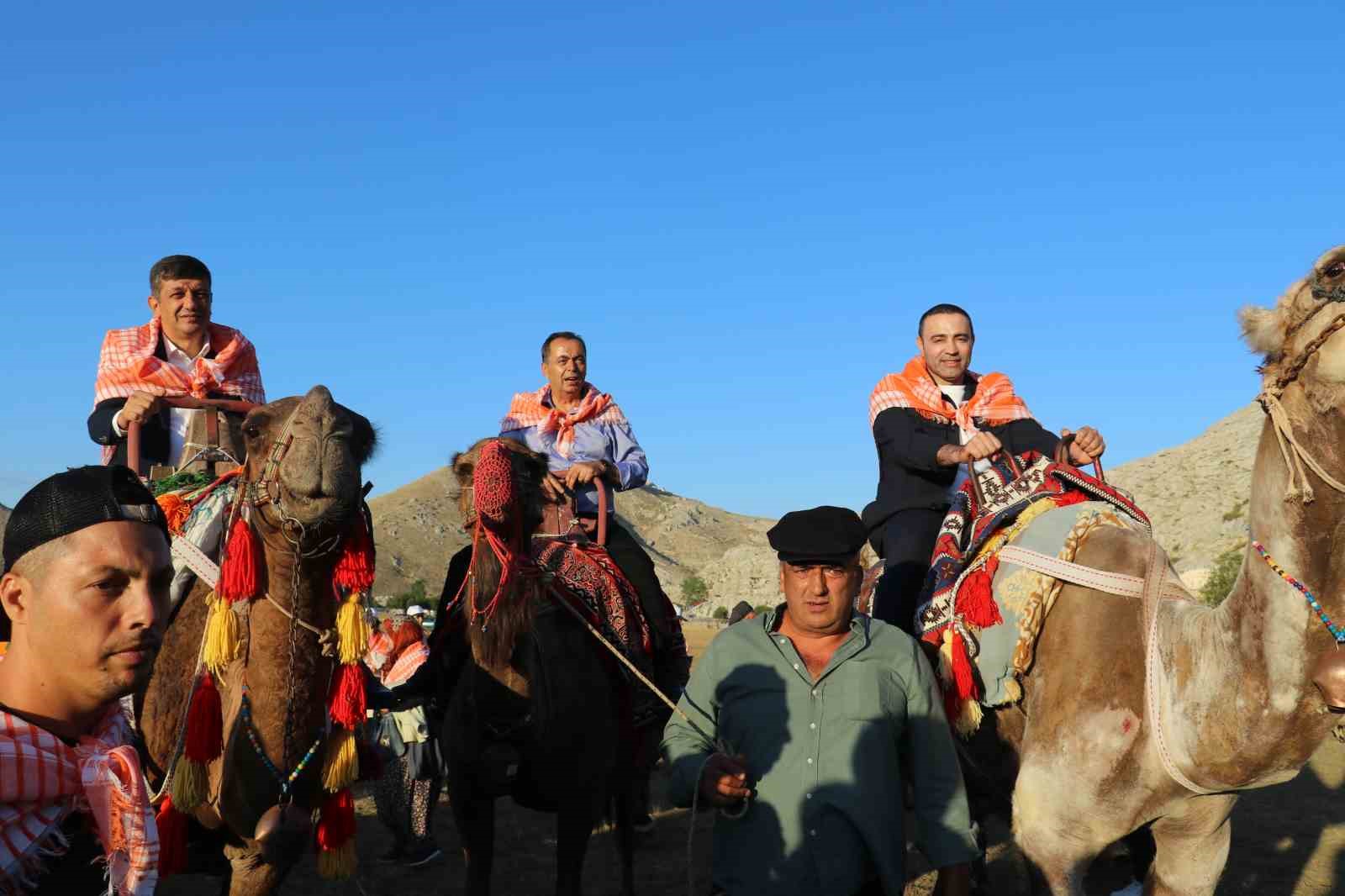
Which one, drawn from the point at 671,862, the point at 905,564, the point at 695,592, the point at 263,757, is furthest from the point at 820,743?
the point at 695,592

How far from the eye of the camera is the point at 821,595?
4141mm

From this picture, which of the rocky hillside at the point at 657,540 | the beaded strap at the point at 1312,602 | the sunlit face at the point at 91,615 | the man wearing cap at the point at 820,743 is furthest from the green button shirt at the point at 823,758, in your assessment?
the rocky hillside at the point at 657,540

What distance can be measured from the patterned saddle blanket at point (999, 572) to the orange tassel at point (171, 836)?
11.0 feet

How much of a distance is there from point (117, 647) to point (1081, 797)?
390 cm

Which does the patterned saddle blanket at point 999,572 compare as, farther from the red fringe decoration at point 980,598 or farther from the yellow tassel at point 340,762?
the yellow tassel at point 340,762

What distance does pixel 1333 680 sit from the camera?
411 centimetres

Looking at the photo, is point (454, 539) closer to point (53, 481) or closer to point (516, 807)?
point (516, 807)

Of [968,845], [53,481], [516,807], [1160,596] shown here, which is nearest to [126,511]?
[53,481]

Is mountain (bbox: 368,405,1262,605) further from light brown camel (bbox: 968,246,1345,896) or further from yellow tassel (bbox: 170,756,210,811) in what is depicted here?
yellow tassel (bbox: 170,756,210,811)

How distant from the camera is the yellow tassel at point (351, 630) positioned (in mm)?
5023

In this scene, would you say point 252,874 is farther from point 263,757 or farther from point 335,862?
point 263,757

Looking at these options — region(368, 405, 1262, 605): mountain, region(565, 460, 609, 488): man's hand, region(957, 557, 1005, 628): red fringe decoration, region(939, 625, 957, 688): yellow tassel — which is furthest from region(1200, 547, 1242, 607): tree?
region(939, 625, 957, 688): yellow tassel

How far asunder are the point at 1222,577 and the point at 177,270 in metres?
26.6

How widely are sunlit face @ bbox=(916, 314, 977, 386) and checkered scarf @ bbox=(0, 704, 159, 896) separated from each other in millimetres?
5380
